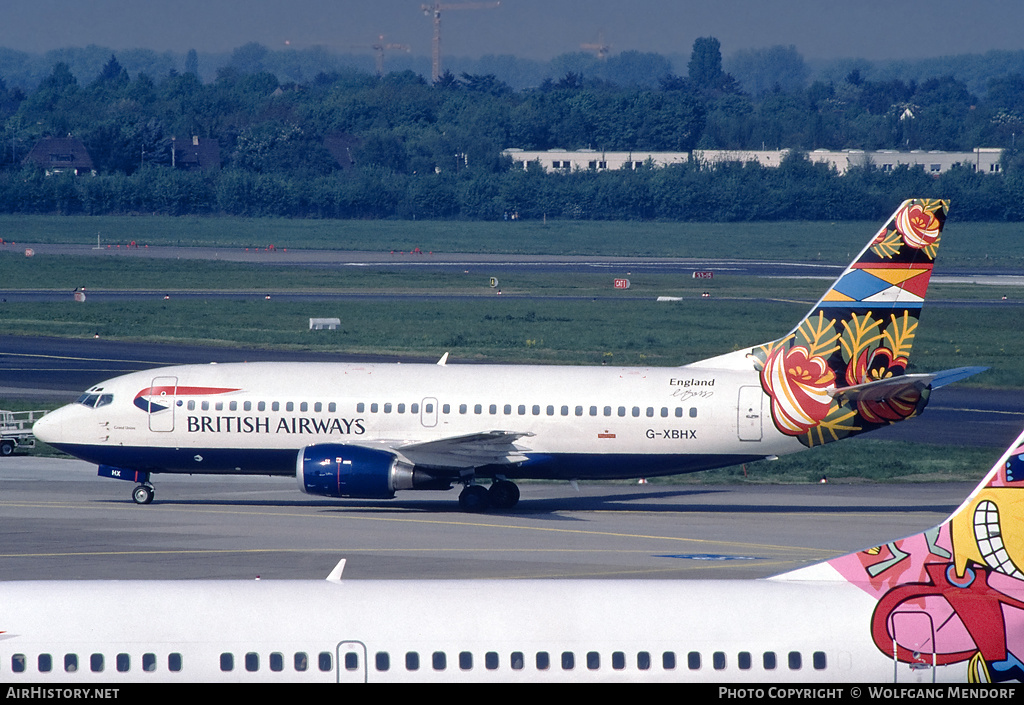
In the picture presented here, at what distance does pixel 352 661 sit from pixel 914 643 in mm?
5928

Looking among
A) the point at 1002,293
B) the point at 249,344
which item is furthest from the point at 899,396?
the point at 1002,293

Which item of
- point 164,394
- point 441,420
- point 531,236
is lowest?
point 441,420

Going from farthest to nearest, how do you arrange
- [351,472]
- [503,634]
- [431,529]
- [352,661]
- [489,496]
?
[489,496], [351,472], [431,529], [503,634], [352,661]

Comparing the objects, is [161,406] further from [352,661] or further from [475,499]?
[352,661]

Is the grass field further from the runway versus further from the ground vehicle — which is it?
the ground vehicle

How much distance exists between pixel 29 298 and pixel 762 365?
230 feet

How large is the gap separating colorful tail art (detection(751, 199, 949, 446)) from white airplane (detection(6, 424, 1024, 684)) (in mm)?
21961

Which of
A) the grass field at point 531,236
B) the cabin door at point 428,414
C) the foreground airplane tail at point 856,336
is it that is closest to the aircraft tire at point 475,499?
the cabin door at point 428,414

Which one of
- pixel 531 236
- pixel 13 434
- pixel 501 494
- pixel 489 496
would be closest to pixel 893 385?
pixel 501 494

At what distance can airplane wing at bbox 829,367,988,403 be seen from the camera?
35.7 meters

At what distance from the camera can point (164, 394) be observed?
126ft

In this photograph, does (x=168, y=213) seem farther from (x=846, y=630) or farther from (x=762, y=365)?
(x=846, y=630)

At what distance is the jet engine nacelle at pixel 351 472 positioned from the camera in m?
35.9

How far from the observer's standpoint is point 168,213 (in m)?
192
